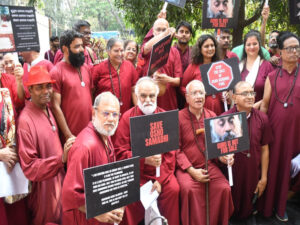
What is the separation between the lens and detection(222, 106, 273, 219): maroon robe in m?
3.72

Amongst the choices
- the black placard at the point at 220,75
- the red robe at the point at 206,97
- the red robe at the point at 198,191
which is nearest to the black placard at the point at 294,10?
the black placard at the point at 220,75

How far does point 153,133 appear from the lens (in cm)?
291

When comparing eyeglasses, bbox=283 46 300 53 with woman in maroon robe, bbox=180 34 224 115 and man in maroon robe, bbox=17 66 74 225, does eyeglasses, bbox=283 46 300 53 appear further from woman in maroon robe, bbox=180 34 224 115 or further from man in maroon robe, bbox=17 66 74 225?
man in maroon robe, bbox=17 66 74 225

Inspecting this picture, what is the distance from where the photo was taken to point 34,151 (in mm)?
2973

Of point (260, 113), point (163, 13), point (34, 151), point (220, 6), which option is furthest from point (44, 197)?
point (220, 6)

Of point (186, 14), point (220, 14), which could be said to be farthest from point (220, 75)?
point (186, 14)

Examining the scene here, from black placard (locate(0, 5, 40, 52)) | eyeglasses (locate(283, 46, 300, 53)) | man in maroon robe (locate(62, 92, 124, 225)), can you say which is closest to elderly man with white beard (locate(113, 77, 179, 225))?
man in maroon robe (locate(62, 92, 124, 225))

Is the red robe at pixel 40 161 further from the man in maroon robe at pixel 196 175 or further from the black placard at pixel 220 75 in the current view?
the black placard at pixel 220 75

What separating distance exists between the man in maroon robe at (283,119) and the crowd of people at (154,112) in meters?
0.01

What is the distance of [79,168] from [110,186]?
1.20 feet

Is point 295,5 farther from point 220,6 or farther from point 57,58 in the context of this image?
point 57,58

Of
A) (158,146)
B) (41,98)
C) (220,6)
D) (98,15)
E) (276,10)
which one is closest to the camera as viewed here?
(158,146)

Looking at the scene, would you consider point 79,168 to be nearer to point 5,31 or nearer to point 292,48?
point 5,31

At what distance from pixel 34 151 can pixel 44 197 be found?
572 mm
